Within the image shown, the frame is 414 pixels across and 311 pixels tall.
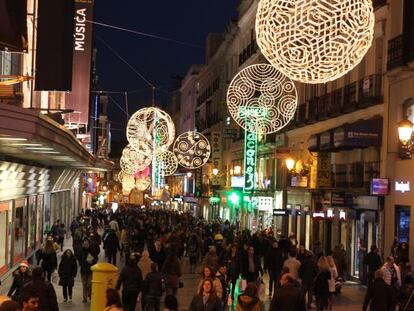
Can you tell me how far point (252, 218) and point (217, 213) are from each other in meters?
18.7

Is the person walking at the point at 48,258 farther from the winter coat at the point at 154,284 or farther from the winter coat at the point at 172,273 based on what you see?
the winter coat at the point at 154,284

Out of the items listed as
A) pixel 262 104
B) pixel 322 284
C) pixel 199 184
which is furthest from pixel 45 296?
pixel 199 184

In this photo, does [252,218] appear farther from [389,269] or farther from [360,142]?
[389,269]

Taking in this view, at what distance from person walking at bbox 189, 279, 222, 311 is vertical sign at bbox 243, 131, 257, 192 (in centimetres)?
3287

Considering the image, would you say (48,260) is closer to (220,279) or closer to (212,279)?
(220,279)

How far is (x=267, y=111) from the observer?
34312 mm

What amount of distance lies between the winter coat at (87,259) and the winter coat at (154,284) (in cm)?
478

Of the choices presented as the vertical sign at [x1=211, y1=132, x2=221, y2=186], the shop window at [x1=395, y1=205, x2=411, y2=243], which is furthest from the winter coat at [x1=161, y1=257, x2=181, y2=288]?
the vertical sign at [x1=211, y1=132, x2=221, y2=186]

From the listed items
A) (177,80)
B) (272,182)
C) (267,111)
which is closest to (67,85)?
(267,111)

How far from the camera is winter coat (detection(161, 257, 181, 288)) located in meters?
18.5

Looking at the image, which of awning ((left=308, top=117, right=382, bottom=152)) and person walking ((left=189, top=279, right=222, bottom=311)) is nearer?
person walking ((left=189, top=279, right=222, bottom=311))

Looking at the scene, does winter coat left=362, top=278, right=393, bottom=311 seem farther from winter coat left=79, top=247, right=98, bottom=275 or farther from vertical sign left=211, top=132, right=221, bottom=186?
vertical sign left=211, top=132, right=221, bottom=186

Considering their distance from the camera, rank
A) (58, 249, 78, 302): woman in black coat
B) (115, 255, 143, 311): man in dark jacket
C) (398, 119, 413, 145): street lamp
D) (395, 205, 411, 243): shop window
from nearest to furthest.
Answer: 1. (398, 119, 413, 145): street lamp
2. (115, 255, 143, 311): man in dark jacket
3. (58, 249, 78, 302): woman in black coat
4. (395, 205, 411, 243): shop window

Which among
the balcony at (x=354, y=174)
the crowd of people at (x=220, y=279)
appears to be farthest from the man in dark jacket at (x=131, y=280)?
the balcony at (x=354, y=174)
